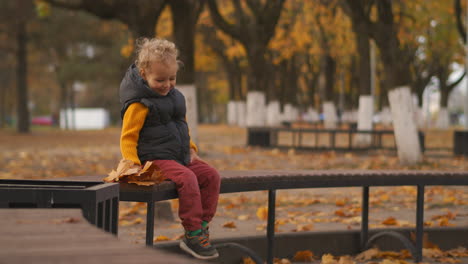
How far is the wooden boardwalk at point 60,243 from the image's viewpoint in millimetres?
2131

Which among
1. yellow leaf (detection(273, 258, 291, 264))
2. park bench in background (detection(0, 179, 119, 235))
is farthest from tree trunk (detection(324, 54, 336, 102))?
park bench in background (detection(0, 179, 119, 235))

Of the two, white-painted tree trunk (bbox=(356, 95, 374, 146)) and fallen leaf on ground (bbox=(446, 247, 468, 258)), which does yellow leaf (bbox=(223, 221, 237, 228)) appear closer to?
fallen leaf on ground (bbox=(446, 247, 468, 258))

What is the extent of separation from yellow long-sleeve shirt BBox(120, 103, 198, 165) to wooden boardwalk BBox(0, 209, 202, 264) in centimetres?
128

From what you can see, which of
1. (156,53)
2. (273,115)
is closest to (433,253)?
(156,53)

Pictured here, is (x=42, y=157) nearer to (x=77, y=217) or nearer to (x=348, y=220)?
(x=348, y=220)

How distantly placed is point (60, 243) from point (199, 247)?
2.05m

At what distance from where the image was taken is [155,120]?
4.47 metres

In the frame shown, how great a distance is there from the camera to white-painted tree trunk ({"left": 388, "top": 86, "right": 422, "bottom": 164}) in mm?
14695

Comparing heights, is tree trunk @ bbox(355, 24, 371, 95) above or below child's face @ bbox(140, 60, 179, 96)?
above

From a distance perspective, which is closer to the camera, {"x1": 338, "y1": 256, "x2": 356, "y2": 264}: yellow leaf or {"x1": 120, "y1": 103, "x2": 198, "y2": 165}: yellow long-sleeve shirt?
{"x1": 120, "y1": 103, "x2": 198, "y2": 165}: yellow long-sleeve shirt

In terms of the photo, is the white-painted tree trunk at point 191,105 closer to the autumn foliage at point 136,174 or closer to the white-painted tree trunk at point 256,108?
the autumn foliage at point 136,174

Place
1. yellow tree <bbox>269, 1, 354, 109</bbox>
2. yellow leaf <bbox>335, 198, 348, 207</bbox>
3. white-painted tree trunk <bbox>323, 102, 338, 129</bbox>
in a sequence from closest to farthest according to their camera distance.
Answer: yellow leaf <bbox>335, 198, 348, 207</bbox> < yellow tree <bbox>269, 1, 354, 109</bbox> < white-painted tree trunk <bbox>323, 102, 338, 129</bbox>

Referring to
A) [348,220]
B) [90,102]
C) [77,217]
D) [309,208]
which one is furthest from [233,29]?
[90,102]

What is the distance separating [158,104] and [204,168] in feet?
1.67
